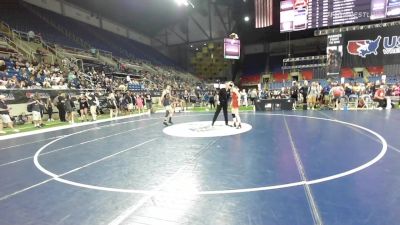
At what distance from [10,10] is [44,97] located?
14.9 m

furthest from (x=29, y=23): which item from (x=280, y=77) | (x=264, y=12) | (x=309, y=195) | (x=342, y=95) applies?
(x=280, y=77)

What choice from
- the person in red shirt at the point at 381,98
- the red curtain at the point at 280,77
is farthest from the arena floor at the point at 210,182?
the red curtain at the point at 280,77

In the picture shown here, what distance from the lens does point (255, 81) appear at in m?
39.4

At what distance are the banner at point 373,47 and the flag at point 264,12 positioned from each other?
8580 mm

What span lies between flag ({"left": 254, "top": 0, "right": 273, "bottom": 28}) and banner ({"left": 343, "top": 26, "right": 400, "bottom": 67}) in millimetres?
8580

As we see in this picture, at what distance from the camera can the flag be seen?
80.5ft

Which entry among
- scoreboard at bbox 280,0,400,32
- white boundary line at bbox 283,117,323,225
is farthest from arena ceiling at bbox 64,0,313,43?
white boundary line at bbox 283,117,323,225

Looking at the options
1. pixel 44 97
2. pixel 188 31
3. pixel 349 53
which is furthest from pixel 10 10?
pixel 349 53

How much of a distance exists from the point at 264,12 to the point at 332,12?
6.59 meters

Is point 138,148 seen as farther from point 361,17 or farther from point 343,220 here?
point 361,17

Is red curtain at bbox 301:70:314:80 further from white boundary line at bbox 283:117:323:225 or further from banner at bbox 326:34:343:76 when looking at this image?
white boundary line at bbox 283:117:323:225

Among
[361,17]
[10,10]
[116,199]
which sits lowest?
[116,199]

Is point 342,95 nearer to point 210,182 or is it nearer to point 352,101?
point 352,101

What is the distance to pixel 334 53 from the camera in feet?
74.2
